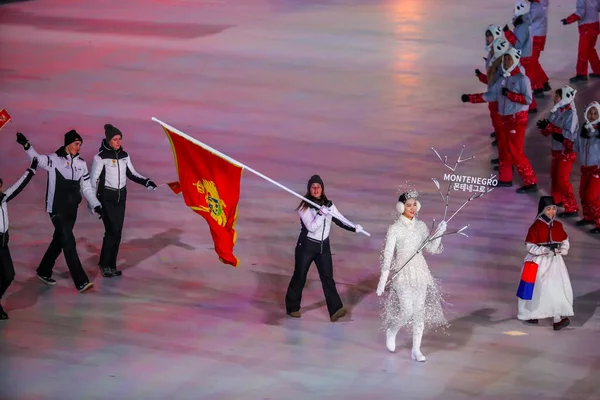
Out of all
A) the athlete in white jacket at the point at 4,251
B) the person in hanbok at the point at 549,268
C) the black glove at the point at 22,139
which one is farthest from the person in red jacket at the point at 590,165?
the athlete in white jacket at the point at 4,251

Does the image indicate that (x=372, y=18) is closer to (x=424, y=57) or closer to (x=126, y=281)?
(x=424, y=57)

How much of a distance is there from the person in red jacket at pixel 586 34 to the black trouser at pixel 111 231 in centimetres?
757

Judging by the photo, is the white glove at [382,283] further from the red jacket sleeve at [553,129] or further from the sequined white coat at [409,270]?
the red jacket sleeve at [553,129]

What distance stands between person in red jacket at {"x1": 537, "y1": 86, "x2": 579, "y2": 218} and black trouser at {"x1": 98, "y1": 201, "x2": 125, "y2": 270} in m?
4.66

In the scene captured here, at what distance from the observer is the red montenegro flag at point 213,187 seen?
40.7 ft

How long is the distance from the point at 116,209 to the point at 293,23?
10.1 meters

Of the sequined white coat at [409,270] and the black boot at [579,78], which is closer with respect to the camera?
the sequined white coat at [409,270]

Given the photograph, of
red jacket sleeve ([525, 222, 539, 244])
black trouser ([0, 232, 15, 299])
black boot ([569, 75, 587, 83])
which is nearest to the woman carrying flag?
red jacket sleeve ([525, 222, 539, 244])

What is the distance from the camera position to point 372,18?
23.8 metres

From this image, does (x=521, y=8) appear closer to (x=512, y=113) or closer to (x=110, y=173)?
(x=512, y=113)

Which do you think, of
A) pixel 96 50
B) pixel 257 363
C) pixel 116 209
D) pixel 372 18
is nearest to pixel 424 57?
pixel 372 18

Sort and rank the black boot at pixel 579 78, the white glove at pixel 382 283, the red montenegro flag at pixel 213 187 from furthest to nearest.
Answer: the black boot at pixel 579 78, the red montenegro flag at pixel 213 187, the white glove at pixel 382 283

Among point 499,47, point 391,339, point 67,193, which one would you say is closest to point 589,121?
point 499,47

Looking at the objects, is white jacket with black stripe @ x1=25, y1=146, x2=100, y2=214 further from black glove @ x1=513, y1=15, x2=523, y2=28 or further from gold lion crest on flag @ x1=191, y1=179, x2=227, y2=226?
black glove @ x1=513, y1=15, x2=523, y2=28
